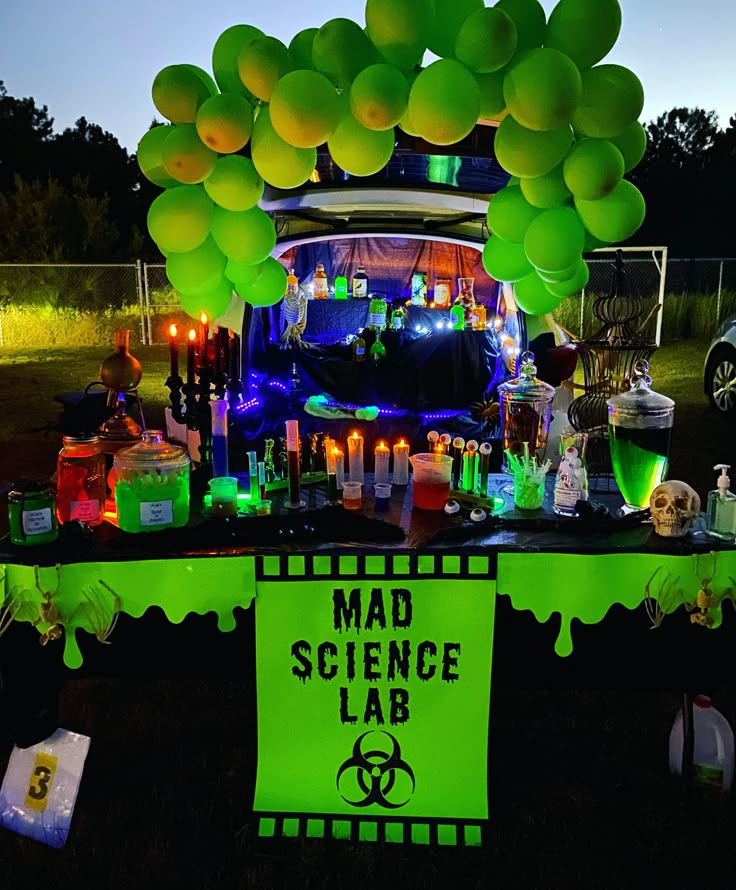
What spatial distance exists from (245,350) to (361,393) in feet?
4.11

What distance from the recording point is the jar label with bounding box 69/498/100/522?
107 inches

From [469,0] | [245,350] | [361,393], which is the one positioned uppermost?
[469,0]

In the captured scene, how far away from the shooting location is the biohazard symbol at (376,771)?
8.26 ft

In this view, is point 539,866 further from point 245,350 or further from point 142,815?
point 245,350

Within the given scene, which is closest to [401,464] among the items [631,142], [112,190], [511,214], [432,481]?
[432,481]

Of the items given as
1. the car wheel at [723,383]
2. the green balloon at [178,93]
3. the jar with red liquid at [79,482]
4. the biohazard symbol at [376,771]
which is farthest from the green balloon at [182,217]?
the car wheel at [723,383]

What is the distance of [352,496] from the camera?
2928mm

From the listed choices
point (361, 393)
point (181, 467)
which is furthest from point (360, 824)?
point (361, 393)

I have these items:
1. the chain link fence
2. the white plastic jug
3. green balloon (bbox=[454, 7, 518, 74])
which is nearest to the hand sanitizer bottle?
the white plastic jug

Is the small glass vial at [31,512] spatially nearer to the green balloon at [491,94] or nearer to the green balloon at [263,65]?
the green balloon at [263,65]

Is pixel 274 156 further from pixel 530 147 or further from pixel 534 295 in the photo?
pixel 534 295

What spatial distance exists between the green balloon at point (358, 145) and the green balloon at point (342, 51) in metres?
0.15

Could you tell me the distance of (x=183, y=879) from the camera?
240cm

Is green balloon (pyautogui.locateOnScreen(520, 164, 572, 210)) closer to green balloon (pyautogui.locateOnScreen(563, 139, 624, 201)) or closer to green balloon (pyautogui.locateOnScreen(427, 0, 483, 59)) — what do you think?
green balloon (pyautogui.locateOnScreen(563, 139, 624, 201))
